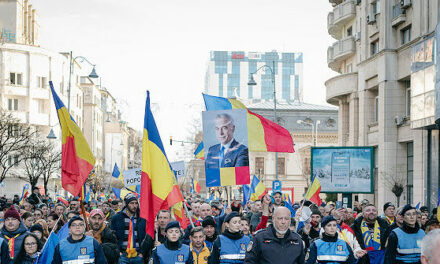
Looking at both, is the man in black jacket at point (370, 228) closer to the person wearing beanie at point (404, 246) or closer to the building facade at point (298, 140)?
the person wearing beanie at point (404, 246)

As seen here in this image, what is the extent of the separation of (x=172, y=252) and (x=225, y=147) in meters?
3.99

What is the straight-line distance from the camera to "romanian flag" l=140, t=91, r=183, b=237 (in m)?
9.77

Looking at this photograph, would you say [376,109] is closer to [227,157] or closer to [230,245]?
[227,157]

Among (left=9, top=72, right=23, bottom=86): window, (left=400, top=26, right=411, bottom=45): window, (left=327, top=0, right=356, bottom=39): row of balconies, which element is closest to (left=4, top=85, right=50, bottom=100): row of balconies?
(left=9, top=72, right=23, bottom=86): window

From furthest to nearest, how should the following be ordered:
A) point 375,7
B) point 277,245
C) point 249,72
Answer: point 249,72 → point 375,7 → point 277,245

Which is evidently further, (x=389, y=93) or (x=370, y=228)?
(x=389, y=93)

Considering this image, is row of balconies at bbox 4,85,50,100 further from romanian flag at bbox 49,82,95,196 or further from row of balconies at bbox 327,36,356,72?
romanian flag at bbox 49,82,95,196

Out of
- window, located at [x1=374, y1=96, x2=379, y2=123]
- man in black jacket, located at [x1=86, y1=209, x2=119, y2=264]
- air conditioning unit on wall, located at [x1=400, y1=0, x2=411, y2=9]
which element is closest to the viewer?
man in black jacket, located at [x1=86, y1=209, x2=119, y2=264]

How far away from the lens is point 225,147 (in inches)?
504

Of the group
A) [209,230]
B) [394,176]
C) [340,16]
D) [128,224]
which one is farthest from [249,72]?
[209,230]

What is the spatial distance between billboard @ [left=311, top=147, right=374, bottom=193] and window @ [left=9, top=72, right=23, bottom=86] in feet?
121

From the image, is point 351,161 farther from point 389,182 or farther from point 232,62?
point 232,62

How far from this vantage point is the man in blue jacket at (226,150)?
12672 millimetres

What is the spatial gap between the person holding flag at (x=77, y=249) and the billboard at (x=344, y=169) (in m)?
21.9
